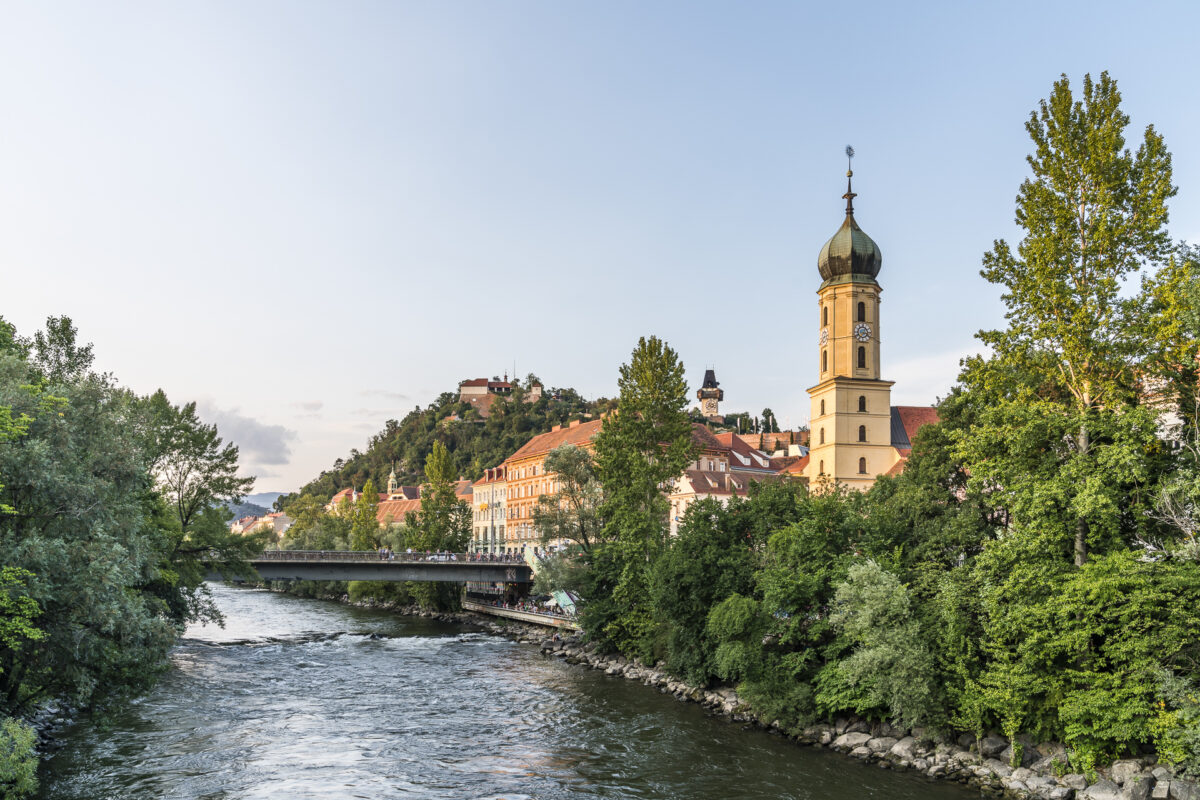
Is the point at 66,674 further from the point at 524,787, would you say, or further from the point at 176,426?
the point at 176,426

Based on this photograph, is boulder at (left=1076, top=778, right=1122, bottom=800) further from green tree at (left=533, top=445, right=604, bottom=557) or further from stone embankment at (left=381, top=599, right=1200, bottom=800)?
green tree at (left=533, top=445, right=604, bottom=557)

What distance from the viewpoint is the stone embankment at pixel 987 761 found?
20.7 meters

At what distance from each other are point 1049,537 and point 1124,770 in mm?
5682

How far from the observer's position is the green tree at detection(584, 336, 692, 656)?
141 feet

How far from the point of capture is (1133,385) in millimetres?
24781

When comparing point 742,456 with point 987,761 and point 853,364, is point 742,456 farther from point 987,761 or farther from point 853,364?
point 987,761

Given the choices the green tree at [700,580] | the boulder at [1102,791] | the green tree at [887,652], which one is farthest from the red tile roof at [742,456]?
the boulder at [1102,791]

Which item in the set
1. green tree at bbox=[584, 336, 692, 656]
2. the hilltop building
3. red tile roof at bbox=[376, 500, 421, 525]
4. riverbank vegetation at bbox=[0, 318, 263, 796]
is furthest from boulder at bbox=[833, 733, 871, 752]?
red tile roof at bbox=[376, 500, 421, 525]

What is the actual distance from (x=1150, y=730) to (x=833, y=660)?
9.87 metres

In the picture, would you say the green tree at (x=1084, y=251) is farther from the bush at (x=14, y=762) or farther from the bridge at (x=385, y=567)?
the bridge at (x=385, y=567)

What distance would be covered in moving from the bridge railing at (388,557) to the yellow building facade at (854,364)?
2439cm

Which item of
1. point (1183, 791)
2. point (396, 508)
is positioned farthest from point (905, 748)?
point (396, 508)

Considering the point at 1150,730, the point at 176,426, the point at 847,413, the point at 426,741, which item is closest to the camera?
the point at 1150,730

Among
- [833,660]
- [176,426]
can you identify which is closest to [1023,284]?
[833,660]
